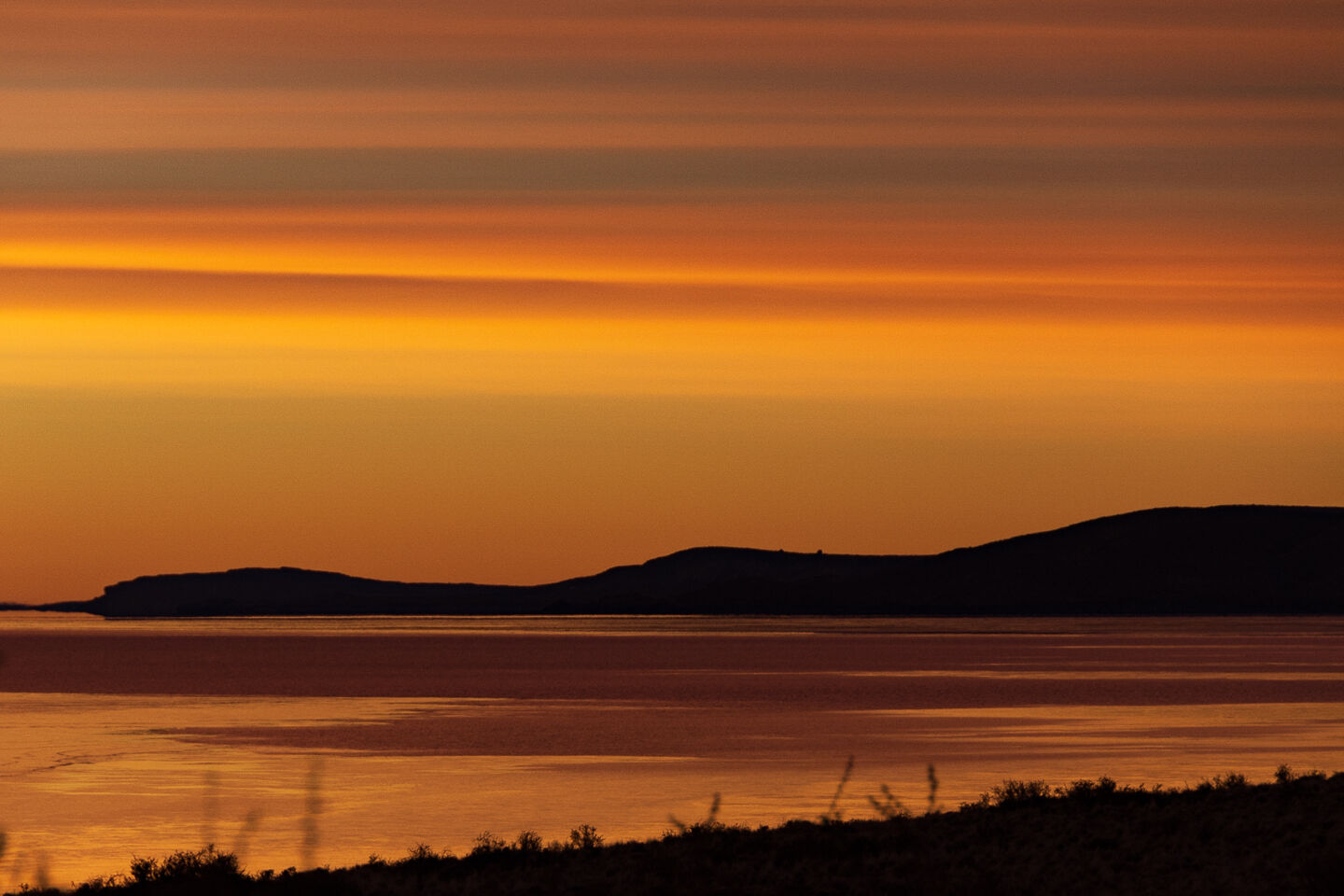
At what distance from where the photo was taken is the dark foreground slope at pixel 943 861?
23859mm

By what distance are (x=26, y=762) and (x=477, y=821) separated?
20785mm

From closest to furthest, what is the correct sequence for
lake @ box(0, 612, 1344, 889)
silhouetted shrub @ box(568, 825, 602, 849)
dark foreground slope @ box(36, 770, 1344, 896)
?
dark foreground slope @ box(36, 770, 1344, 896) → silhouetted shrub @ box(568, 825, 602, 849) → lake @ box(0, 612, 1344, 889)

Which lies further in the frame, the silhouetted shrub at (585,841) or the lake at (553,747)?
the lake at (553,747)

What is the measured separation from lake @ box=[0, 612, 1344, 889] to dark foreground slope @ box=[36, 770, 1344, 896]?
92.8 inches

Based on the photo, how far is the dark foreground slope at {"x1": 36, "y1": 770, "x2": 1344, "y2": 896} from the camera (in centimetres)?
2386

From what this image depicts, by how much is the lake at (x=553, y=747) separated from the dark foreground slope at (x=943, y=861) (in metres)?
2.36

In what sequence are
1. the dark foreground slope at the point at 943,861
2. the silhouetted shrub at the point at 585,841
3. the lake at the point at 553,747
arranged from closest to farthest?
the dark foreground slope at the point at 943,861 → the silhouetted shrub at the point at 585,841 → the lake at the point at 553,747

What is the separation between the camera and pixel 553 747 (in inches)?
2372

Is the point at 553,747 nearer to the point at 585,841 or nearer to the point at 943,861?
the point at 585,841

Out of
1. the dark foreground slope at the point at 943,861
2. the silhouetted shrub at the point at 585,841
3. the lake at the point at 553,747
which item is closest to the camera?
the dark foreground slope at the point at 943,861

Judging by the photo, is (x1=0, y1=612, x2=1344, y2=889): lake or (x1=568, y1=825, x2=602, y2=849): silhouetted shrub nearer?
(x1=568, y1=825, x2=602, y2=849): silhouetted shrub

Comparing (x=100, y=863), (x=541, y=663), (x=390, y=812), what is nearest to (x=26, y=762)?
(x=390, y=812)

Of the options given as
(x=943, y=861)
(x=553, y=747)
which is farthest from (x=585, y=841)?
(x=553, y=747)

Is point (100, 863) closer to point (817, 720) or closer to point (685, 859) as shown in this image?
point (685, 859)
